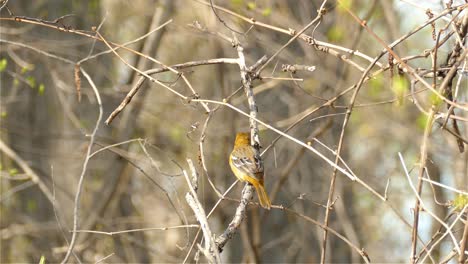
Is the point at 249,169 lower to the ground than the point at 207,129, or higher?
higher

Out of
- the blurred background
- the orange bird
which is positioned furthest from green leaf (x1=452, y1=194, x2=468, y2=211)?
the blurred background

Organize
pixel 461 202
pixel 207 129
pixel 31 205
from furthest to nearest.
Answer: pixel 31 205, pixel 207 129, pixel 461 202

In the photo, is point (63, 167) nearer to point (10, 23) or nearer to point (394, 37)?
point (10, 23)

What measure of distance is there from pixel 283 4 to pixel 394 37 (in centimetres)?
126

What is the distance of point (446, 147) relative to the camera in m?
8.61

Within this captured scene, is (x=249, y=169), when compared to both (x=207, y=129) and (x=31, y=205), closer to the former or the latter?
(x=207, y=129)

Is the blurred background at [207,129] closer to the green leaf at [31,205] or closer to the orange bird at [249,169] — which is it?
the green leaf at [31,205]

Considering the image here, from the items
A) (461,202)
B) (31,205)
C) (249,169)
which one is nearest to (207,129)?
(31,205)

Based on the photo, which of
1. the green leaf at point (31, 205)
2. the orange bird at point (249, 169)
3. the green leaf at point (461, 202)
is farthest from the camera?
the green leaf at point (31, 205)

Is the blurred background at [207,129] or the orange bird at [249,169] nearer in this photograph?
the orange bird at [249,169]

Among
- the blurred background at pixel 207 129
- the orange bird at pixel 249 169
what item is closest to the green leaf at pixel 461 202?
the orange bird at pixel 249 169

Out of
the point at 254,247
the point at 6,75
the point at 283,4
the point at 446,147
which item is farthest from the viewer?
the point at 6,75

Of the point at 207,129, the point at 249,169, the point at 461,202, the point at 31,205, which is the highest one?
the point at 461,202

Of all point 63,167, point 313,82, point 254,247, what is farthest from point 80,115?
point 254,247
